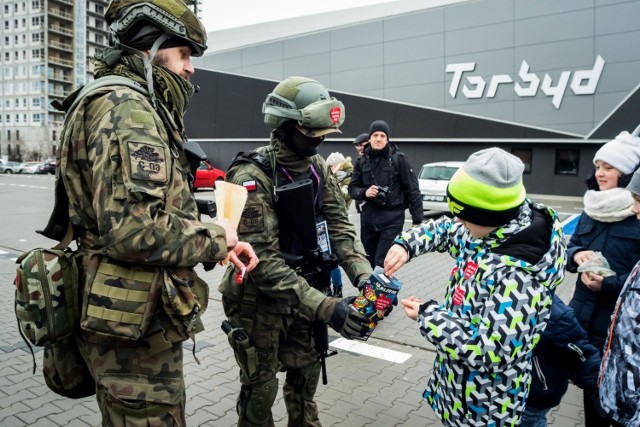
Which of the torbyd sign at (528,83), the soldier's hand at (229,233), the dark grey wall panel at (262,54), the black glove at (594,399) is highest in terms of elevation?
the dark grey wall panel at (262,54)

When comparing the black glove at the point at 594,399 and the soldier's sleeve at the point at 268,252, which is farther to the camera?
the soldier's sleeve at the point at 268,252

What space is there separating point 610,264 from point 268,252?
1.99m

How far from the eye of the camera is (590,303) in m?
3.05

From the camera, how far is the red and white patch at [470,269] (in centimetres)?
207

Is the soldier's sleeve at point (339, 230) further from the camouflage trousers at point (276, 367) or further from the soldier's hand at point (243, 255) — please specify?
the soldier's hand at point (243, 255)

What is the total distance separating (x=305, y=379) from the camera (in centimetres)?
291

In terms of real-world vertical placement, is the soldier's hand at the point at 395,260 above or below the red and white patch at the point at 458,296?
above

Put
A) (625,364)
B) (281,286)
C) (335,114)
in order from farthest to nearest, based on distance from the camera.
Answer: (335,114) → (281,286) → (625,364)

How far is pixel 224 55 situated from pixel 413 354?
26.4 meters

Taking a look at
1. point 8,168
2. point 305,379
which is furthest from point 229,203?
point 8,168

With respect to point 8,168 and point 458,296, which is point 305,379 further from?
point 8,168

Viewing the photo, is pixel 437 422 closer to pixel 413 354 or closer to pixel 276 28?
pixel 413 354

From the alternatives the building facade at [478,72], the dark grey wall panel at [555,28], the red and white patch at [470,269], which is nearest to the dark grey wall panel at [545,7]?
the building facade at [478,72]

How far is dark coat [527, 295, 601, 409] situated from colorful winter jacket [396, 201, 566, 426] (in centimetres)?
26
